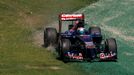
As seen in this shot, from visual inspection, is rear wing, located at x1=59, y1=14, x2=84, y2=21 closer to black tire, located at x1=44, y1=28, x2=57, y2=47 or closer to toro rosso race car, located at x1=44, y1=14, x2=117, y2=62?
toro rosso race car, located at x1=44, y1=14, x2=117, y2=62

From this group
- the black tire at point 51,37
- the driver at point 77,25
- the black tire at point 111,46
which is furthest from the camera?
the driver at point 77,25

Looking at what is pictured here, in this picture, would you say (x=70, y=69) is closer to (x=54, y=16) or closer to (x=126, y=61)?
(x=126, y=61)

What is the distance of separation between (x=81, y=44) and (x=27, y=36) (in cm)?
668

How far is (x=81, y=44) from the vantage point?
23516 mm

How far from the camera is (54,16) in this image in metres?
37.6

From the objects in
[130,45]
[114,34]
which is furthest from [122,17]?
[130,45]

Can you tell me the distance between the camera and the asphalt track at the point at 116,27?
864 inches

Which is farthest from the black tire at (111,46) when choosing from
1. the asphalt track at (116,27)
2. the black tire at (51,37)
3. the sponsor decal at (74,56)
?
the black tire at (51,37)

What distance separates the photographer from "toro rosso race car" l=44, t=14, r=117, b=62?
22.6 meters

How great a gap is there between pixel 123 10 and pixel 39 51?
14.0 metres

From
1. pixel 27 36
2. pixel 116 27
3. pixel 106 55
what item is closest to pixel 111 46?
pixel 106 55

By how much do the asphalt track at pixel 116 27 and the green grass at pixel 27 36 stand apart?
1172mm

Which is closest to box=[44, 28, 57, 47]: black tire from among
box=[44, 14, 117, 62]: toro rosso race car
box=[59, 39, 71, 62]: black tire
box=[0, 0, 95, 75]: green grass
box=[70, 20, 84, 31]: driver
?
box=[44, 14, 117, 62]: toro rosso race car

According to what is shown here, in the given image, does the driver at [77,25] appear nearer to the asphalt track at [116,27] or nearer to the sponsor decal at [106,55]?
the asphalt track at [116,27]
